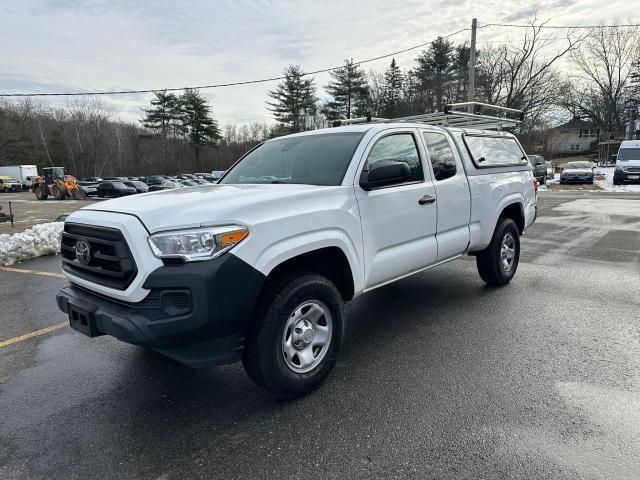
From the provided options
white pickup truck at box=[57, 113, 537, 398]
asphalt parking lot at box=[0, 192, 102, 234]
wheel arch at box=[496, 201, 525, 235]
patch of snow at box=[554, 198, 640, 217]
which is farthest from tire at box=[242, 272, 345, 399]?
asphalt parking lot at box=[0, 192, 102, 234]

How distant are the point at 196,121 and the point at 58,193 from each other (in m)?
29.8

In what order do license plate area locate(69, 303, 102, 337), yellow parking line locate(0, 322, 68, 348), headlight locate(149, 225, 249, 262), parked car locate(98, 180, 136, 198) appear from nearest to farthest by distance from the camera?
headlight locate(149, 225, 249, 262) < license plate area locate(69, 303, 102, 337) < yellow parking line locate(0, 322, 68, 348) < parked car locate(98, 180, 136, 198)

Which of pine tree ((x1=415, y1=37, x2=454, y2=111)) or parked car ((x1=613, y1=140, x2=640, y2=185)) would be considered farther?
pine tree ((x1=415, y1=37, x2=454, y2=111))

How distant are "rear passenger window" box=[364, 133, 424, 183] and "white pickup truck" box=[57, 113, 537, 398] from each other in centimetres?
1

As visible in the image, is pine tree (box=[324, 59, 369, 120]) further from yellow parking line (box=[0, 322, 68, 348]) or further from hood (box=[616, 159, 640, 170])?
yellow parking line (box=[0, 322, 68, 348])

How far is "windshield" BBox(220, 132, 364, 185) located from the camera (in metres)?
3.59

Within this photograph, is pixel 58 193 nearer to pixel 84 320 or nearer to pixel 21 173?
pixel 21 173

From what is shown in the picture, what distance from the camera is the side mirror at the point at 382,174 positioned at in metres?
3.38

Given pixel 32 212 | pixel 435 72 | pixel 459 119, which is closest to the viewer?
pixel 459 119

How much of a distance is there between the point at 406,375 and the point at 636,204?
1591 centimetres

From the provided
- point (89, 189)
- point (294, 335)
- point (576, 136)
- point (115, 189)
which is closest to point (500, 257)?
point (294, 335)

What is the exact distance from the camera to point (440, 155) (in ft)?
14.7

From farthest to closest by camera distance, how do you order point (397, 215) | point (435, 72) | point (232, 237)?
1. point (435, 72)
2. point (397, 215)
3. point (232, 237)

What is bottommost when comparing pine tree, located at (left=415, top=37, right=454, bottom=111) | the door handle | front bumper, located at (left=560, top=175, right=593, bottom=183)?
front bumper, located at (left=560, top=175, right=593, bottom=183)
